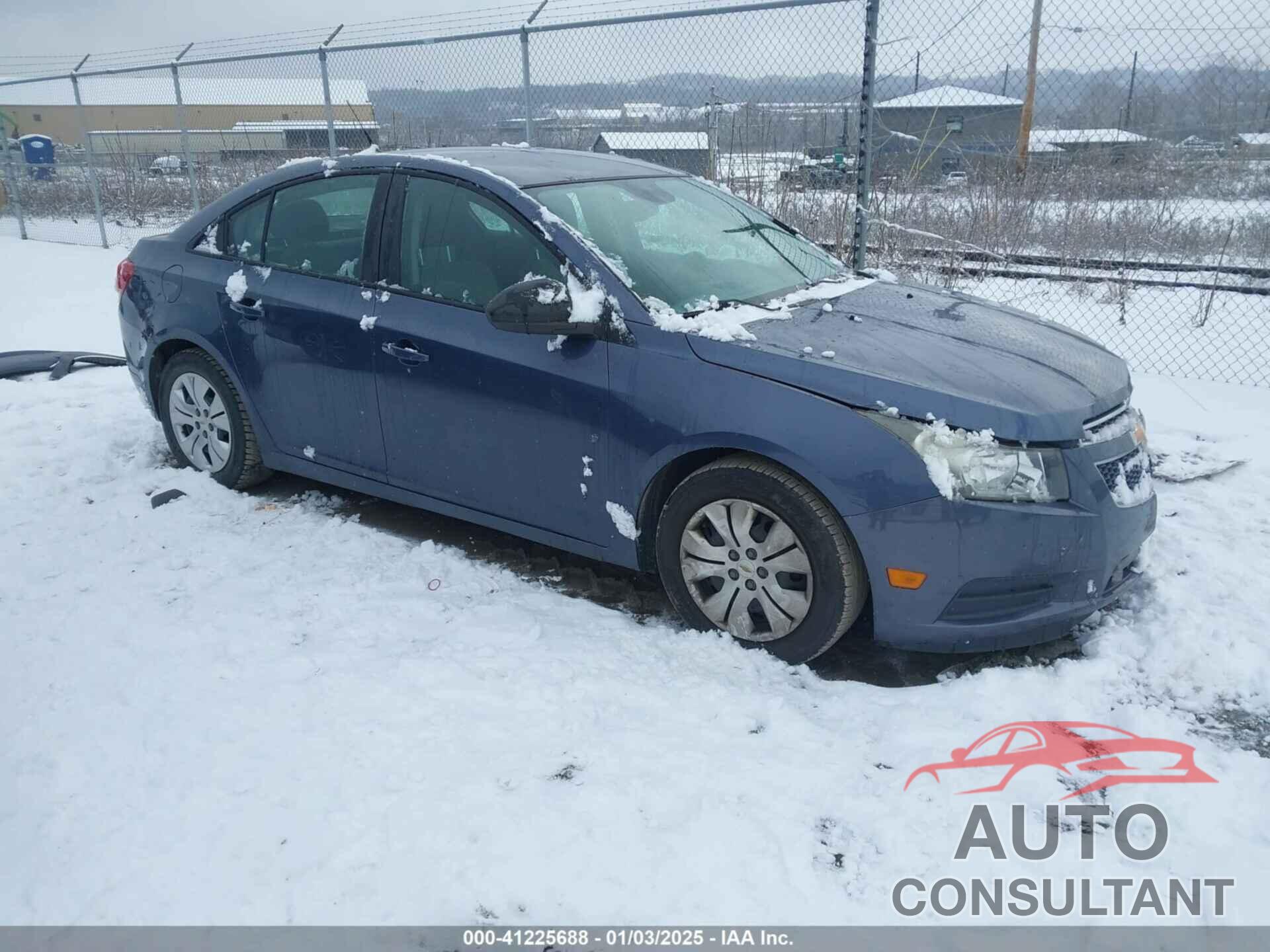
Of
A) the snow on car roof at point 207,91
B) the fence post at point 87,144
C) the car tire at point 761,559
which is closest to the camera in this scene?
the car tire at point 761,559

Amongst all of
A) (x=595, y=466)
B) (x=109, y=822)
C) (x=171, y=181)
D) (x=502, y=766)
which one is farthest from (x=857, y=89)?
(x=171, y=181)

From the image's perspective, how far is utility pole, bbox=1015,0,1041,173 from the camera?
22.8ft

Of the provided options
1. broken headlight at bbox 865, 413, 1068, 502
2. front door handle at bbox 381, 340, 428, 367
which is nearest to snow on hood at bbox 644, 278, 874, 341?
broken headlight at bbox 865, 413, 1068, 502

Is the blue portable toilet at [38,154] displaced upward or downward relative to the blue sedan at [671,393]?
upward

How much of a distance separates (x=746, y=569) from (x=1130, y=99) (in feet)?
19.9

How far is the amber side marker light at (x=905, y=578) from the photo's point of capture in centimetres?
298

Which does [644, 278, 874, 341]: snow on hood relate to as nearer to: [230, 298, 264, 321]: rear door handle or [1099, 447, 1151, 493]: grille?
[1099, 447, 1151, 493]: grille

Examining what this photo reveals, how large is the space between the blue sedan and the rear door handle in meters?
0.01

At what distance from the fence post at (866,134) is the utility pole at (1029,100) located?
1325mm

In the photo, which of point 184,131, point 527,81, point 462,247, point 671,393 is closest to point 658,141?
point 527,81

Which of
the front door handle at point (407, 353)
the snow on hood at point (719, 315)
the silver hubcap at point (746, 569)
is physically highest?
the snow on hood at point (719, 315)

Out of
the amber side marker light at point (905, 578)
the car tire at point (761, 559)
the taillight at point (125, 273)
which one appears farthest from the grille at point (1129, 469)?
the taillight at point (125, 273)

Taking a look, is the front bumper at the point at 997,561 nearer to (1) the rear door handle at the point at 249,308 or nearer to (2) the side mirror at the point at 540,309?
(2) the side mirror at the point at 540,309

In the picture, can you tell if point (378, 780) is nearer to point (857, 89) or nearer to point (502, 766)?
point (502, 766)
